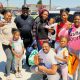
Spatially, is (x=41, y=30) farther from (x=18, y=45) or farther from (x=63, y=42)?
(x=63, y=42)

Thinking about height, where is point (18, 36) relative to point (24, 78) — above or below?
above

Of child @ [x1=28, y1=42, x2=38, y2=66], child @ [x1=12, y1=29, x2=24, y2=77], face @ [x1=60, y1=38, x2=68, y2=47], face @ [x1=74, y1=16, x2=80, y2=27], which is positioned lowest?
child @ [x1=28, y1=42, x2=38, y2=66]

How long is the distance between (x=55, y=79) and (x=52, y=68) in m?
0.22

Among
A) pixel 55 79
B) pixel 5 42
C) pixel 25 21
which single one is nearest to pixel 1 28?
pixel 5 42

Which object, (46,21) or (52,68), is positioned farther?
(46,21)

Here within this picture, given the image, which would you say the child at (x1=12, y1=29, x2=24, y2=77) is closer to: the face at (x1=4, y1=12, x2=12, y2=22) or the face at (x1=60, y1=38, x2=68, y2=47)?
the face at (x1=4, y1=12, x2=12, y2=22)

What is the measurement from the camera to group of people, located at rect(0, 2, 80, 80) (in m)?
5.39

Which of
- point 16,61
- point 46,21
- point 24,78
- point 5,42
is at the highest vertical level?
point 46,21

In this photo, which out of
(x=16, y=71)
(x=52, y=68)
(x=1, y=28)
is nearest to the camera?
(x=52, y=68)

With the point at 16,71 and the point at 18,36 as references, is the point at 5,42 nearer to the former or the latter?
the point at 18,36

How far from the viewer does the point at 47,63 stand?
543cm

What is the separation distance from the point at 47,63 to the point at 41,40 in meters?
1.08

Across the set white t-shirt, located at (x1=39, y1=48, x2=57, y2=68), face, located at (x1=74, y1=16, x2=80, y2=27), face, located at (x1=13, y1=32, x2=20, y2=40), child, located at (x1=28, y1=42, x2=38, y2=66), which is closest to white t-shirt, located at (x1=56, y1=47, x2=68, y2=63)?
white t-shirt, located at (x1=39, y1=48, x2=57, y2=68)

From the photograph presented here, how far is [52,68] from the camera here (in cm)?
531
